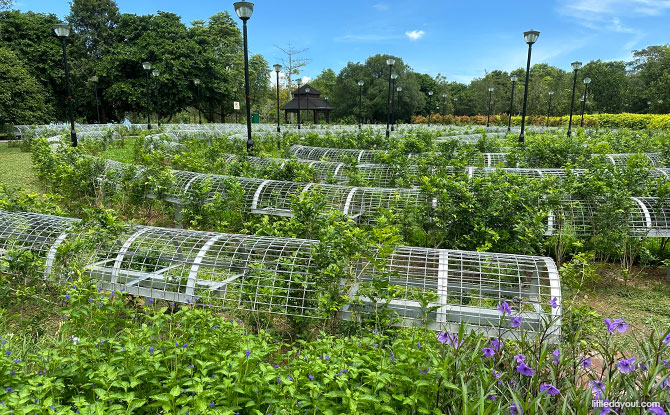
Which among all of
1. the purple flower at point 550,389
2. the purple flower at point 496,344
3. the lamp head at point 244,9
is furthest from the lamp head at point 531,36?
the purple flower at point 550,389

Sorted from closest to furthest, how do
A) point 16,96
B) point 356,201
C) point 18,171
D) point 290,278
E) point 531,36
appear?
point 290,278 < point 356,201 < point 18,171 < point 531,36 < point 16,96

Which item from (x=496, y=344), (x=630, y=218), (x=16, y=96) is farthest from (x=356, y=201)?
(x=16, y=96)

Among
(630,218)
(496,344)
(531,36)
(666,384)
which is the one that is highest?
(531,36)

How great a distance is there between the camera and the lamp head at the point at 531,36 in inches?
535

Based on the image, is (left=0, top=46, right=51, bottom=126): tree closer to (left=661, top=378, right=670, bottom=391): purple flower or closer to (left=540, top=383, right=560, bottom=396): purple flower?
(left=540, top=383, right=560, bottom=396): purple flower

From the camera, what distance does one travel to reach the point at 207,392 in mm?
1875

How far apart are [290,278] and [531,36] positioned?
13889mm

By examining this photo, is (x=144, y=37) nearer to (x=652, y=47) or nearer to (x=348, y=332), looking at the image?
(x=348, y=332)

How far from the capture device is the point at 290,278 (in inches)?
132

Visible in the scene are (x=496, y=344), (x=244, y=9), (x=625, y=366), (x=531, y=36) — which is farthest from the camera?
(x=531, y=36)

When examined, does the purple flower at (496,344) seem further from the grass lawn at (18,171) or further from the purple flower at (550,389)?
the grass lawn at (18,171)

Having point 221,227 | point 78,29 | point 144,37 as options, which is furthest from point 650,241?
point 78,29

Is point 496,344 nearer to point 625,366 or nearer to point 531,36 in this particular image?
point 625,366

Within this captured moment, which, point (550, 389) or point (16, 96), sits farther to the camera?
point (16, 96)
